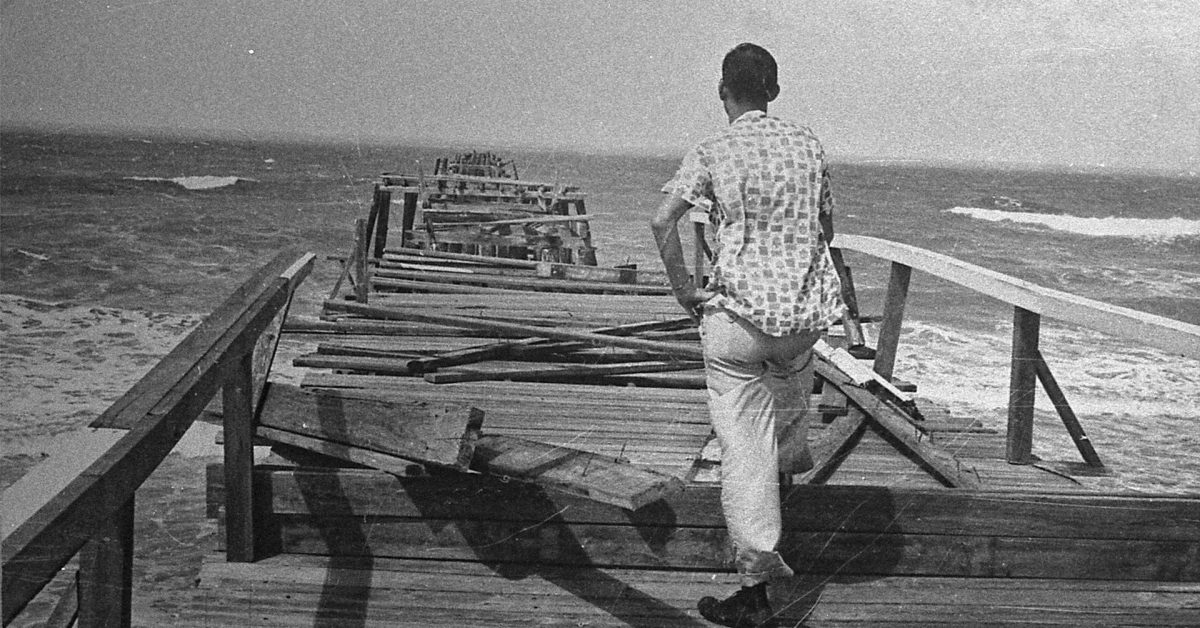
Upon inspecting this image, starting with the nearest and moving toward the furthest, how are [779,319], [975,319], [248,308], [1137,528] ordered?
[779,319] < [248,308] < [1137,528] < [975,319]

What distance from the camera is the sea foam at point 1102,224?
5284cm

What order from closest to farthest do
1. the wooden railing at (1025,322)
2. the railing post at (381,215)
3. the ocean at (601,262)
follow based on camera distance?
the wooden railing at (1025,322) < the ocean at (601,262) < the railing post at (381,215)

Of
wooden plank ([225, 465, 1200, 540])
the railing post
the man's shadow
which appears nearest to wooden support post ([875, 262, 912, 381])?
wooden plank ([225, 465, 1200, 540])

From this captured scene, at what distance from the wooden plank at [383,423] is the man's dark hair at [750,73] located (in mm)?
1242

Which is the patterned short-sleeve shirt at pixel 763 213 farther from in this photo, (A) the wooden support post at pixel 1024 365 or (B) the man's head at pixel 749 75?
(A) the wooden support post at pixel 1024 365

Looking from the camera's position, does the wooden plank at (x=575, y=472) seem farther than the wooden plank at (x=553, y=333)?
No

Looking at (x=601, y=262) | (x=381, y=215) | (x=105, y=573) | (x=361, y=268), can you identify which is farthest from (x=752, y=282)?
(x=601, y=262)

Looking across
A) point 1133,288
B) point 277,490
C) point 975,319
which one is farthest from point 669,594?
point 1133,288

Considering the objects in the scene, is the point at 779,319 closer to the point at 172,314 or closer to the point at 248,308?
the point at 248,308

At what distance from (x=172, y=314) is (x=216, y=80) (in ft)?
242

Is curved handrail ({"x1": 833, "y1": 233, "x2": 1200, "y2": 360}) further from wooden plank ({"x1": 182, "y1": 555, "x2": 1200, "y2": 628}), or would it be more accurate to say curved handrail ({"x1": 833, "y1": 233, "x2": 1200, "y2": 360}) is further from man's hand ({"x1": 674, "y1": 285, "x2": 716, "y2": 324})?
man's hand ({"x1": 674, "y1": 285, "x2": 716, "y2": 324})

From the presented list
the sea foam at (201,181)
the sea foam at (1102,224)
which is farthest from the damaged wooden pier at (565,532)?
the sea foam at (201,181)

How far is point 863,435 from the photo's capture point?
16.7 ft

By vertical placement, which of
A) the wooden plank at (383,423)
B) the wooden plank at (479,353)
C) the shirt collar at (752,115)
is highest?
the shirt collar at (752,115)
